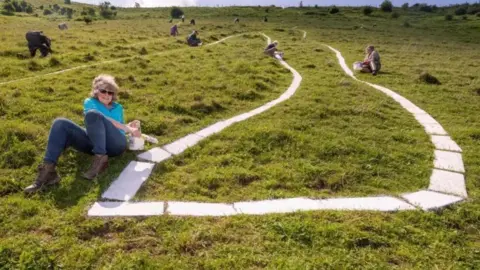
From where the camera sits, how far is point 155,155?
8250 millimetres

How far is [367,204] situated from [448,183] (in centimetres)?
216

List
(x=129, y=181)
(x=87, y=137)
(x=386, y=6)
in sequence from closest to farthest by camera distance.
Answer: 1. (x=129, y=181)
2. (x=87, y=137)
3. (x=386, y=6)

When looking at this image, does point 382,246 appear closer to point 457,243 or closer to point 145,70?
point 457,243

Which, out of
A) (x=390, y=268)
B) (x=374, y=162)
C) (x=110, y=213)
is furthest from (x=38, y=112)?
(x=390, y=268)

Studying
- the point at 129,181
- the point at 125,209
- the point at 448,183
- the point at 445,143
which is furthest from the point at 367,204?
the point at 445,143

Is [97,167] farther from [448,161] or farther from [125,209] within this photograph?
[448,161]

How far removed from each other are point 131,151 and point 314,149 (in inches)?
168

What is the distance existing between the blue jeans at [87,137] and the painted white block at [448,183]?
20.9ft

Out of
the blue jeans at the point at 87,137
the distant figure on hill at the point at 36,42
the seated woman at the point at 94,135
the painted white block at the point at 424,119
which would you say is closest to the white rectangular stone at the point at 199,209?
the seated woman at the point at 94,135

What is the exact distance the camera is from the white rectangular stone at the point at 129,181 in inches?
254

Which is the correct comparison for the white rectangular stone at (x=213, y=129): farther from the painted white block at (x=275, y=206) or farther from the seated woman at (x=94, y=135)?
the painted white block at (x=275, y=206)

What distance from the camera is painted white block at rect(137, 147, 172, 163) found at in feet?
26.3

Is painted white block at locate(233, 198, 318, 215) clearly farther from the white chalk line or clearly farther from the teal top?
the teal top

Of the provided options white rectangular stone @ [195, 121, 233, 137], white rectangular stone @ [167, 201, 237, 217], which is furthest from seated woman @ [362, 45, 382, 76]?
white rectangular stone @ [167, 201, 237, 217]
